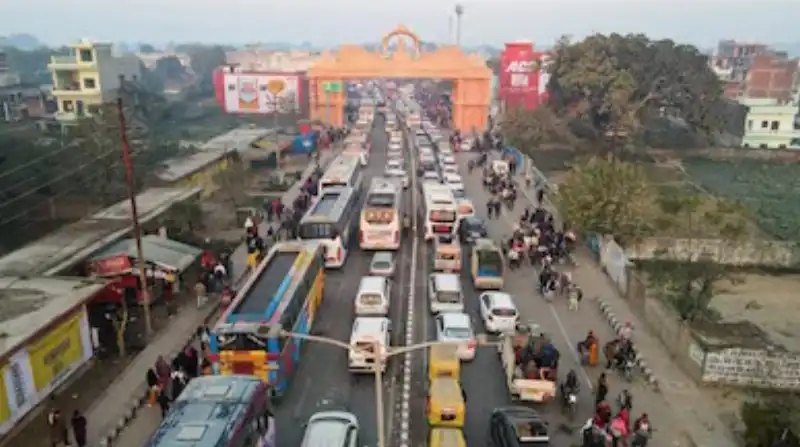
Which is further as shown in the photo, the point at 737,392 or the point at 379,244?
the point at 379,244

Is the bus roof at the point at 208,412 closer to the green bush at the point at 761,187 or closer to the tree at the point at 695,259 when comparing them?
the tree at the point at 695,259

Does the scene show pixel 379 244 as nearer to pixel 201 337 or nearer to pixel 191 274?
pixel 191 274

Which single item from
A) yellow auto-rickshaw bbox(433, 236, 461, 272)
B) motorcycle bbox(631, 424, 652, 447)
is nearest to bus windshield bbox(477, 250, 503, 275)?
yellow auto-rickshaw bbox(433, 236, 461, 272)

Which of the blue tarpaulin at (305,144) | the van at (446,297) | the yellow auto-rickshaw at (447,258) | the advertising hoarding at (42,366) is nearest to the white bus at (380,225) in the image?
the yellow auto-rickshaw at (447,258)

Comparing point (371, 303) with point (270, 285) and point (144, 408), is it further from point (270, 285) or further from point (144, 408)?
point (144, 408)

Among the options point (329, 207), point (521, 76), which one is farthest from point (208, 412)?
point (521, 76)

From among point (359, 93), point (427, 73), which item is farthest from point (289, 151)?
point (359, 93)
